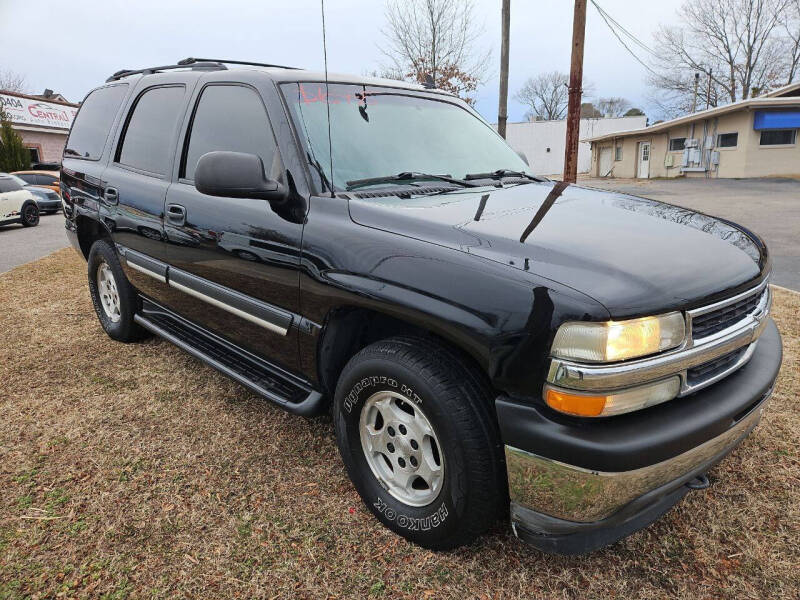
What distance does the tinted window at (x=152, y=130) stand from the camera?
3.41 meters

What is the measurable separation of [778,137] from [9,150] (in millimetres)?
35184

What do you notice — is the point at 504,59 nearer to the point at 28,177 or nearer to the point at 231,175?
the point at 231,175

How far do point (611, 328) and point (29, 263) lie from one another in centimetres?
997

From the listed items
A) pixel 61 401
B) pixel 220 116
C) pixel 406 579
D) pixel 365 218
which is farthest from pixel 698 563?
pixel 61 401

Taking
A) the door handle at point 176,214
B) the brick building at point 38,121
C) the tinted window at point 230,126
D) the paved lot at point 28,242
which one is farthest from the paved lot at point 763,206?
the brick building at point 38,121

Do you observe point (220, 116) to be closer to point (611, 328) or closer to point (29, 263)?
point (611, 328)

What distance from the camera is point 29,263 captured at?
8977 mm

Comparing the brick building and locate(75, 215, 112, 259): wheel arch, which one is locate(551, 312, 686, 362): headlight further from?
the brick building

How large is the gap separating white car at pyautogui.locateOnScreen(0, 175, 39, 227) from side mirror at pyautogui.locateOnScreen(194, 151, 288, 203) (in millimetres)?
15909

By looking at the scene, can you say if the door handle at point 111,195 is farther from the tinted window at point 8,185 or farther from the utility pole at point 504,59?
the tinted window at point 8,185

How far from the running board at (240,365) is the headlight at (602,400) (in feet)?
4.02

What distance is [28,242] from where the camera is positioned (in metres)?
12.5

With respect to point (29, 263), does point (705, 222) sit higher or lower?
higher

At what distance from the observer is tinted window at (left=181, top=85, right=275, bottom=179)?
274cm
